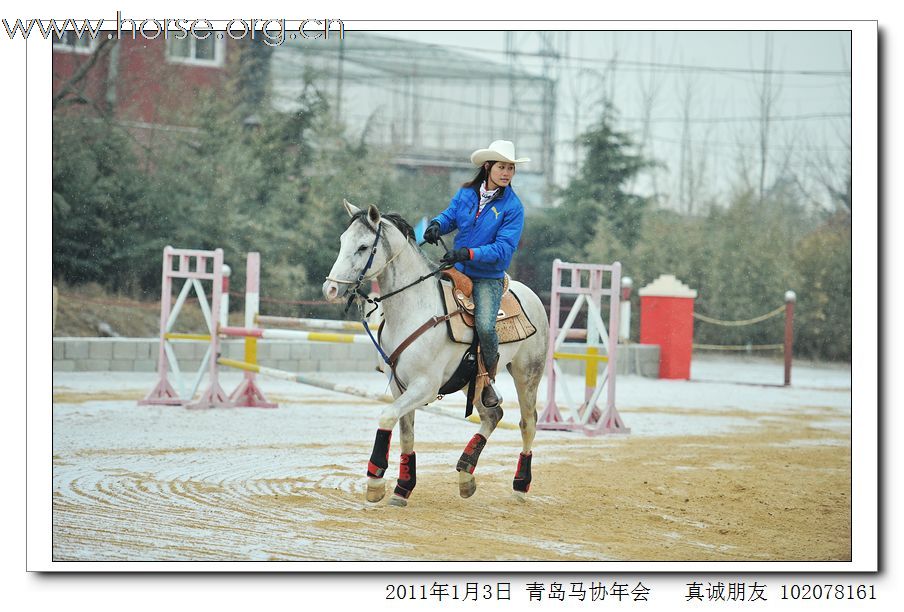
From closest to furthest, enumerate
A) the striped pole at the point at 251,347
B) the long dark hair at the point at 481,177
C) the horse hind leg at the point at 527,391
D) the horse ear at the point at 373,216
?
the horse ear at the point at 373,216 → the long dark hair at the point at 481,177 → the horse hind leg at the point at 527,391 → the striped pole at the point at 251,347

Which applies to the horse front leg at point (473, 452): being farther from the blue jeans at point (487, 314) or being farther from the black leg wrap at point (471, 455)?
the blue jeans at point (487, 314)

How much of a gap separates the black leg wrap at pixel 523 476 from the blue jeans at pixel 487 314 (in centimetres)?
70

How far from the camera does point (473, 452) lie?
6039 mm

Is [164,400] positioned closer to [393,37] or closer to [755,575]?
[755,575]

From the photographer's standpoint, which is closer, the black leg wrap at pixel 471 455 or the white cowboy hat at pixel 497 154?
the white cowboy hat at pixel 497 154

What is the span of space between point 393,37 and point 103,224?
6.09m

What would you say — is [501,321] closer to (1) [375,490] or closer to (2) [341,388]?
(1) [375,490]

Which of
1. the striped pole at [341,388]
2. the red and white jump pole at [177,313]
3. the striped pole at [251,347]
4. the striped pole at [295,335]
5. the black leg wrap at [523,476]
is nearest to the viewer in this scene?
the black leg wrap at [523,476]

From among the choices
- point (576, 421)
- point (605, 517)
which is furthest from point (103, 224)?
point (605, 517)

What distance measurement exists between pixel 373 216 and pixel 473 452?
61.9 inches

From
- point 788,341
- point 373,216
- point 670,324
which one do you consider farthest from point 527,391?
point 670,324

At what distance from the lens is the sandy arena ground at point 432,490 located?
5020mm

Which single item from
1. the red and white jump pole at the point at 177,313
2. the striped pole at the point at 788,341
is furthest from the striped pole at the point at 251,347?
the striped pole at the point at 788,341

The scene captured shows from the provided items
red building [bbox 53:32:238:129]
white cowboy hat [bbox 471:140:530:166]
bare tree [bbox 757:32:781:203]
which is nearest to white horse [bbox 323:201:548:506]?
white cowboy hat [bbox 471:140:530:166]
